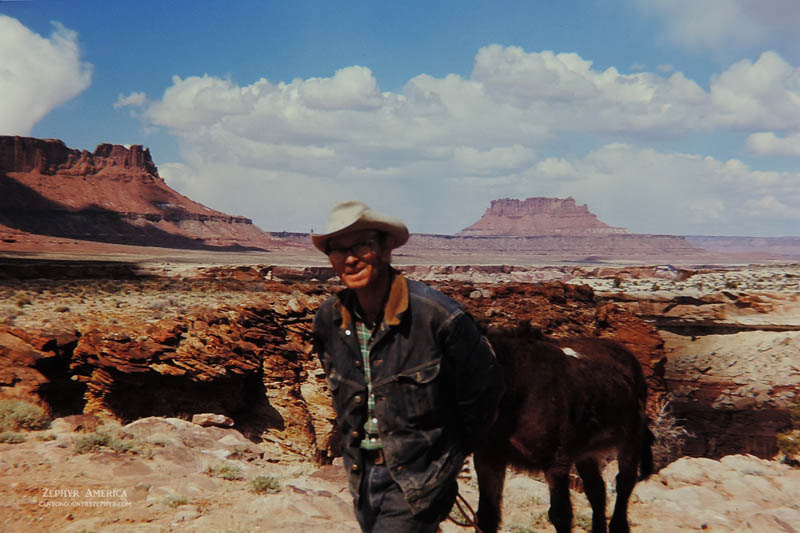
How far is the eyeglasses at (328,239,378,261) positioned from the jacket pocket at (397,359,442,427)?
53 centimetres

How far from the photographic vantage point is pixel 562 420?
11.5ft

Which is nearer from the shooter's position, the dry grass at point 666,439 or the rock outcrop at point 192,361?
the rock outcrop at point 192,361

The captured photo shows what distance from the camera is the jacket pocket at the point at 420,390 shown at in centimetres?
223

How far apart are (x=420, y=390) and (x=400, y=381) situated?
92 millimetres

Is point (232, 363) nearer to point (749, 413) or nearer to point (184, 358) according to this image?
point (184, 358)

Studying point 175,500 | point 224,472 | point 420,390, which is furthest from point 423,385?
point 224,472

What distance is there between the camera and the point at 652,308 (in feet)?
52.7

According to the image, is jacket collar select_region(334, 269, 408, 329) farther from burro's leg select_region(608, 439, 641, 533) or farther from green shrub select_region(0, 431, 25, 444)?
green shrub select_region(0, 431, 25, 444)

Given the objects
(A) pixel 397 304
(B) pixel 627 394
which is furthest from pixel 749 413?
(A) pixel 397 304

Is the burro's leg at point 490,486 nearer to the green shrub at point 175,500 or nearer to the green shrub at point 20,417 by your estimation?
the green shrub at point 175,500

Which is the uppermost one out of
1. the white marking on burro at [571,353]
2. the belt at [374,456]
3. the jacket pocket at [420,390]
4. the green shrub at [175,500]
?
the jacket pocket at [420,390]

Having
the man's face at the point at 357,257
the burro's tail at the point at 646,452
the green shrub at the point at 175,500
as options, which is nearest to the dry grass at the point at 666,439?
the burro's tail at the point at 646,452

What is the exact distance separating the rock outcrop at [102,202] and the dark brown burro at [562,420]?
109 m

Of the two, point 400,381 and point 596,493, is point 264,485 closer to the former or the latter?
point 596,493
